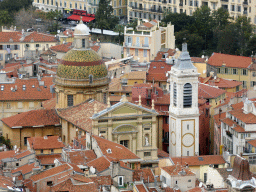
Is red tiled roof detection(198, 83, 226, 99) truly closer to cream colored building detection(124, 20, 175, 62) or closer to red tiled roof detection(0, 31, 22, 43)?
cream colored building detection(124, 20, 175, 62)

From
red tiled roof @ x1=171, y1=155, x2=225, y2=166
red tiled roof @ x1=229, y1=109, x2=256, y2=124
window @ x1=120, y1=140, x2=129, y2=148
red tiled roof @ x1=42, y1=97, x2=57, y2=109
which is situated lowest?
red tiled roof @ x1=171, y1=155, x2=225, y2=166

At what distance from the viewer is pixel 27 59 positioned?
166m

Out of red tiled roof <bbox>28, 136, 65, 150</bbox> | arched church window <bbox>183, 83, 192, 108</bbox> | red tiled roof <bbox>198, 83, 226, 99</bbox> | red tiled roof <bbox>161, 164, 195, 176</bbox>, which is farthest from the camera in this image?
red tiled roof <bbox>198, 83, 226, 99</bbox>

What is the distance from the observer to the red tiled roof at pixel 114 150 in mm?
98000

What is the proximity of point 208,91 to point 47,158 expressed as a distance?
33.8 m

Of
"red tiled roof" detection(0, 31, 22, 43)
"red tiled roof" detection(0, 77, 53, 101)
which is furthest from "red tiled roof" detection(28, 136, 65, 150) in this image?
"red tiled roof" detection(0, 31, 22, 43)

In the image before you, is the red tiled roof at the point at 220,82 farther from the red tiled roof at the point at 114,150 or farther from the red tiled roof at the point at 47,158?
the red tiled roof at the point at 114,150

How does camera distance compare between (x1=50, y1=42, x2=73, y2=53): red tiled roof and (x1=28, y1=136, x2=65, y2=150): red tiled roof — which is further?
(x1=50, y1=42, x2=73, y2=53): red tiled roof

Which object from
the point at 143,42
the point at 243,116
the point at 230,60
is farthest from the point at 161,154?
the point at 143,42

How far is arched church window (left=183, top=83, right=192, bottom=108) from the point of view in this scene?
108688 millimetres

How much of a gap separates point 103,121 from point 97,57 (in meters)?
18.7

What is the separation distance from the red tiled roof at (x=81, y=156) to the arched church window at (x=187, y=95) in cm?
1411

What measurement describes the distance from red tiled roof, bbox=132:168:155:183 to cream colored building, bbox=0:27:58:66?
84045 millimetres

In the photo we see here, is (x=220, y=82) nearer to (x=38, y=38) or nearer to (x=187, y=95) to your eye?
(x=187, y=95)
